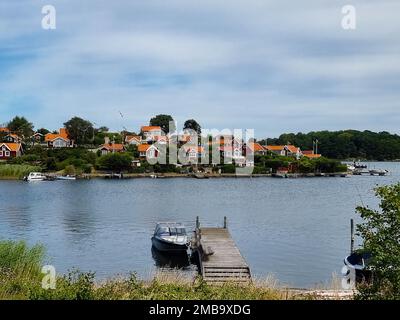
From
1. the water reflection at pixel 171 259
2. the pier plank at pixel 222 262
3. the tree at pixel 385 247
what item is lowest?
the water reflection at pixel 171 259

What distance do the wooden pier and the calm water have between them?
2.82 m

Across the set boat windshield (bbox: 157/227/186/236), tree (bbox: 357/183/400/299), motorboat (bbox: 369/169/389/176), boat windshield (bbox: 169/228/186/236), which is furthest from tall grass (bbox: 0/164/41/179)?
tree (bbox: 357/183/400/299)

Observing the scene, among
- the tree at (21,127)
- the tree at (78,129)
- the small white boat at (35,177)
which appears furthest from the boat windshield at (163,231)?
the tree at (21,127)

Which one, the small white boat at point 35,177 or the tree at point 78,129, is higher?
the tree at point 78,129

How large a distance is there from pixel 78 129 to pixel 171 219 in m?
90.9

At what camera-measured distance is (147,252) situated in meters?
39.4

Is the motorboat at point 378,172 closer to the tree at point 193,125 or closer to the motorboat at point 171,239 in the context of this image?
the tree at point 193,125

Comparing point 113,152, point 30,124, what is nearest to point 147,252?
point 113,152

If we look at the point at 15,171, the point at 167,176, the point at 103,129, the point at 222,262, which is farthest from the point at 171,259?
the point at 103,129

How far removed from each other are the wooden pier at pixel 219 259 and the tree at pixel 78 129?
10842 centimetres

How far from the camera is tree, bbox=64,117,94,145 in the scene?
140625mm

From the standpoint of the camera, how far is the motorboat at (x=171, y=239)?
37.8 metres

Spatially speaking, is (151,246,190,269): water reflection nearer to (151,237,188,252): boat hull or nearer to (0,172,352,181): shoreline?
(151,237,188,252): boat hull
